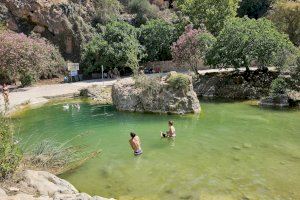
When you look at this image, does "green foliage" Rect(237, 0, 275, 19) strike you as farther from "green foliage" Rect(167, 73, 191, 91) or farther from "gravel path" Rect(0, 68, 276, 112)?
"green foliage" Rect(167, 73, 191, 91)

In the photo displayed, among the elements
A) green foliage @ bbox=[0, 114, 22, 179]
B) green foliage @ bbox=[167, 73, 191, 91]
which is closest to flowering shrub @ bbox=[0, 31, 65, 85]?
green foliage @ bbox=[167, 73, 191, 91]

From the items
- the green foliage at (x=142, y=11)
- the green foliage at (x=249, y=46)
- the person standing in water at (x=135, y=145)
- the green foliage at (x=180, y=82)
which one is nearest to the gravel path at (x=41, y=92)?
the green foliage at (x=249, y=46)

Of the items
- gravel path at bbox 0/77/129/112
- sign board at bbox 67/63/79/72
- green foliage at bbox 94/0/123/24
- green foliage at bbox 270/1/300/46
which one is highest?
green foliage at bbox 94/0/123/24

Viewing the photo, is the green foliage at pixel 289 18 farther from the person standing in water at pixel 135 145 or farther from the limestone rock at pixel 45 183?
the limestone rock at pixel 45 183

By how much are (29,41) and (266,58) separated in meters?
22.2

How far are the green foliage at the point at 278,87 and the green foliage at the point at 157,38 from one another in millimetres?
19929

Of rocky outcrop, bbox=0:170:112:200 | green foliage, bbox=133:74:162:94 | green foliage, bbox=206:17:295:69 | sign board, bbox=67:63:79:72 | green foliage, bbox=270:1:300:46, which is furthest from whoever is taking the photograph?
Answer: green foliage, bbox=270:1:300:46

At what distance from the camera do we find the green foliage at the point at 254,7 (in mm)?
62125

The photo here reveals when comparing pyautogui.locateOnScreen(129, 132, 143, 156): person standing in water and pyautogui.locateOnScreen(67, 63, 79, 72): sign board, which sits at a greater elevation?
pyautogui.locateOnScreen(67, 63, 79, 72): sign board

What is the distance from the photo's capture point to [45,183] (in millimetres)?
13180

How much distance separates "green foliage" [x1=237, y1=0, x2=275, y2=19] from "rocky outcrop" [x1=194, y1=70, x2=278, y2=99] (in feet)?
91.2

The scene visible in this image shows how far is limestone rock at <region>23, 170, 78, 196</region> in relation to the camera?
41.8 feet

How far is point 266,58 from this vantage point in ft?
108

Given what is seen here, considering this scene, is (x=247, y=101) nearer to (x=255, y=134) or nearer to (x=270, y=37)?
(x=270, y=37)
